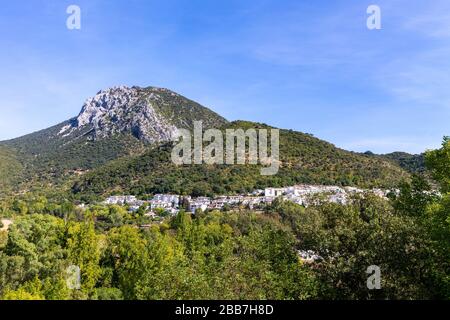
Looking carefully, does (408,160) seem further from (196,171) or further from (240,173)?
(196,171)

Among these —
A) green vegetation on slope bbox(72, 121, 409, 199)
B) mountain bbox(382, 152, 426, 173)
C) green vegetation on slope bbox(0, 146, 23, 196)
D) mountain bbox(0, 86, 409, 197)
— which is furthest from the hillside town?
green vegetation on slope bbox(0, 146, 23, 196)

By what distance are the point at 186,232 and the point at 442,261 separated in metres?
38.0

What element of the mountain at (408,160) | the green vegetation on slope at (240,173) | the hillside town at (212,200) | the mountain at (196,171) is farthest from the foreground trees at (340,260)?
the mountain at (408,160)

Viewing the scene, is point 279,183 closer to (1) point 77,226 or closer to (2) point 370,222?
(1) point 77,226

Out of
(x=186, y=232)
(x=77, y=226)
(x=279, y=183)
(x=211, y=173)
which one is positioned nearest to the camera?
(x=77, y=226)

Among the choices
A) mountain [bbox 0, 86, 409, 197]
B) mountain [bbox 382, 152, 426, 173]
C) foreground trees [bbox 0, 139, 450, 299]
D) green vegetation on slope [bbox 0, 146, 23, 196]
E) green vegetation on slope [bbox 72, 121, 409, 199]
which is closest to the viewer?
foreground trees [bbox 0, 139, 450, 299]

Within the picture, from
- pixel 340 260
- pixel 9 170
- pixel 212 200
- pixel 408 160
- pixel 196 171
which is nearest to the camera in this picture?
pixel 340 260

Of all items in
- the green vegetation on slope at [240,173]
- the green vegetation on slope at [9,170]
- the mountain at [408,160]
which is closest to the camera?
the green vegetation on slope at [240,173]

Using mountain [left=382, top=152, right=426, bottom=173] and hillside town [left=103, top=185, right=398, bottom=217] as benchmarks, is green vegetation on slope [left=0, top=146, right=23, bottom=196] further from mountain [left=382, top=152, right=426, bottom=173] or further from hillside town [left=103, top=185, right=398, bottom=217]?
mountain [left=382, top=152, right=426, bottom=173]

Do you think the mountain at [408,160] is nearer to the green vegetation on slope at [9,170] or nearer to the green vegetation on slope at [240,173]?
the green vegetation on slope at [240,173]

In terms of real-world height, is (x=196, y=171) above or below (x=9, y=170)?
below

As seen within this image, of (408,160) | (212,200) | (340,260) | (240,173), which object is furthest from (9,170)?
(340,260)
